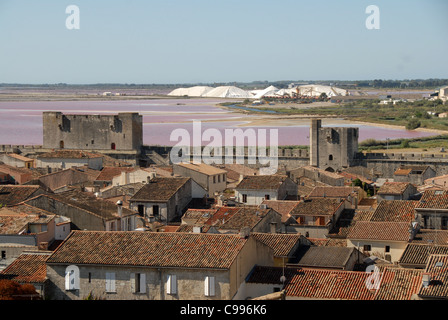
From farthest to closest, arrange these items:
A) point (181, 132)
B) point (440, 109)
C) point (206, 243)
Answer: point (440, 109) → point (181, 132) → point (206, 243)

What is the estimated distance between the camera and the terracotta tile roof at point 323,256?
1534cm

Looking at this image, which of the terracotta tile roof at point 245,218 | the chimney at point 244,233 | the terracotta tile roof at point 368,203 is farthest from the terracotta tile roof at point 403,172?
the chimney at point 244,233

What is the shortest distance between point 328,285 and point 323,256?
2761mm

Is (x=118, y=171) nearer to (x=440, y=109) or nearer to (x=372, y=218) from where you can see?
(x=372, y=218)

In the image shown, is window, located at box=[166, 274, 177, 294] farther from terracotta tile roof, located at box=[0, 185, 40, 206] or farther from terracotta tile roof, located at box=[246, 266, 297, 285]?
terracotta tile roof, located at box=[0, 185, 40, 206]

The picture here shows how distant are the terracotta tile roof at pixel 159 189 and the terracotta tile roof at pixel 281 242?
19.3ft

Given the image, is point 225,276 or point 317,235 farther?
point 317,235

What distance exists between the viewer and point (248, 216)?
19.0 metres

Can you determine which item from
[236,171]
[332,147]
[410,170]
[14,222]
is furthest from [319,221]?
[332,147]

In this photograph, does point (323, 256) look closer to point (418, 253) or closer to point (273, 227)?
point (418, 253)

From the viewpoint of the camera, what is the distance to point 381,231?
17938 millimetres

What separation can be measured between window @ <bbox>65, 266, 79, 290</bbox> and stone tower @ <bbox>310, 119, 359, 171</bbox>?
88.6 feet
